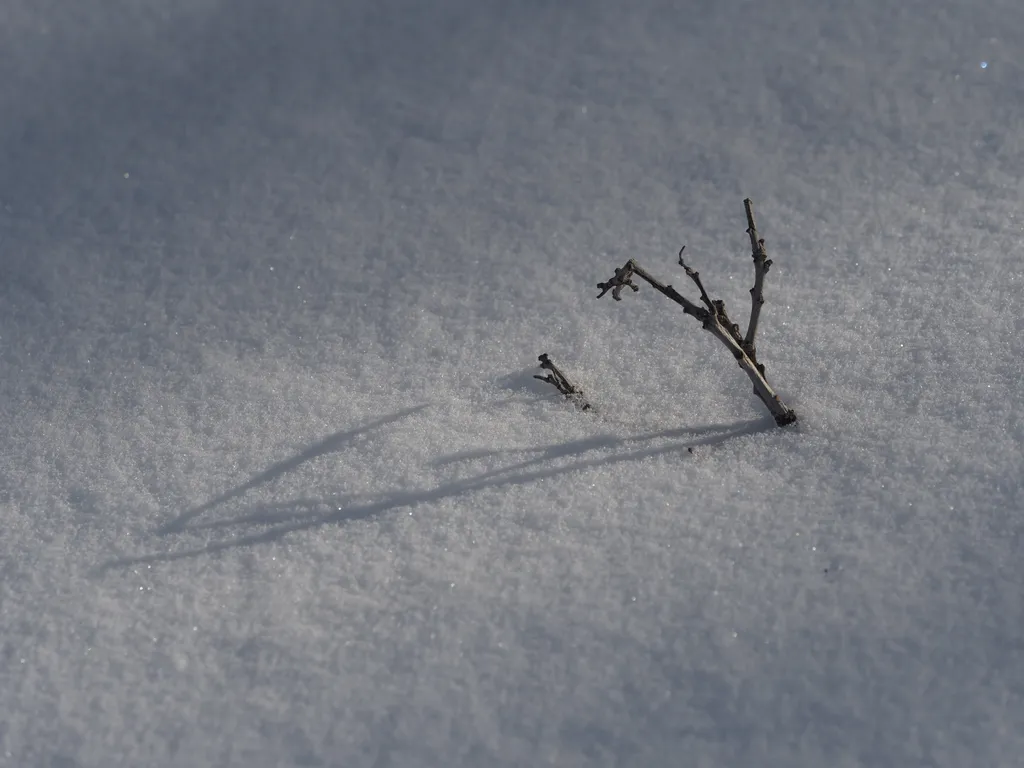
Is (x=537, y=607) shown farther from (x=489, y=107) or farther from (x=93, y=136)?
(x=93, y=136)

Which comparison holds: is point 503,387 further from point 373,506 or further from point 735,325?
point 735,325

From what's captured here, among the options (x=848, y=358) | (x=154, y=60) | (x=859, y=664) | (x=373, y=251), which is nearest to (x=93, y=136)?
(x=154, y=60)

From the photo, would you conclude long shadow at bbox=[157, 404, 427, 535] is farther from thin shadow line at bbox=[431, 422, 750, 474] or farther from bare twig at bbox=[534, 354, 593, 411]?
bare twig at bbox=[534, 354, 593, 411]

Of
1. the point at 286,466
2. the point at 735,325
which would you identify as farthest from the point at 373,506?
the point at 735,325

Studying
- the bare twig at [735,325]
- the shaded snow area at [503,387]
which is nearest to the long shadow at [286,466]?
the shaded snow area at [503,387]

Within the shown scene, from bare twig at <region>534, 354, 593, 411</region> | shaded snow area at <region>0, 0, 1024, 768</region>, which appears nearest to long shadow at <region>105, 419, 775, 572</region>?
shaded snow area at <region>0, 0, 1024, 768</region>

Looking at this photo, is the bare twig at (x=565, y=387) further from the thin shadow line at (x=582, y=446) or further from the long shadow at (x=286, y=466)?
the long shadow at (x=286, y=466)
